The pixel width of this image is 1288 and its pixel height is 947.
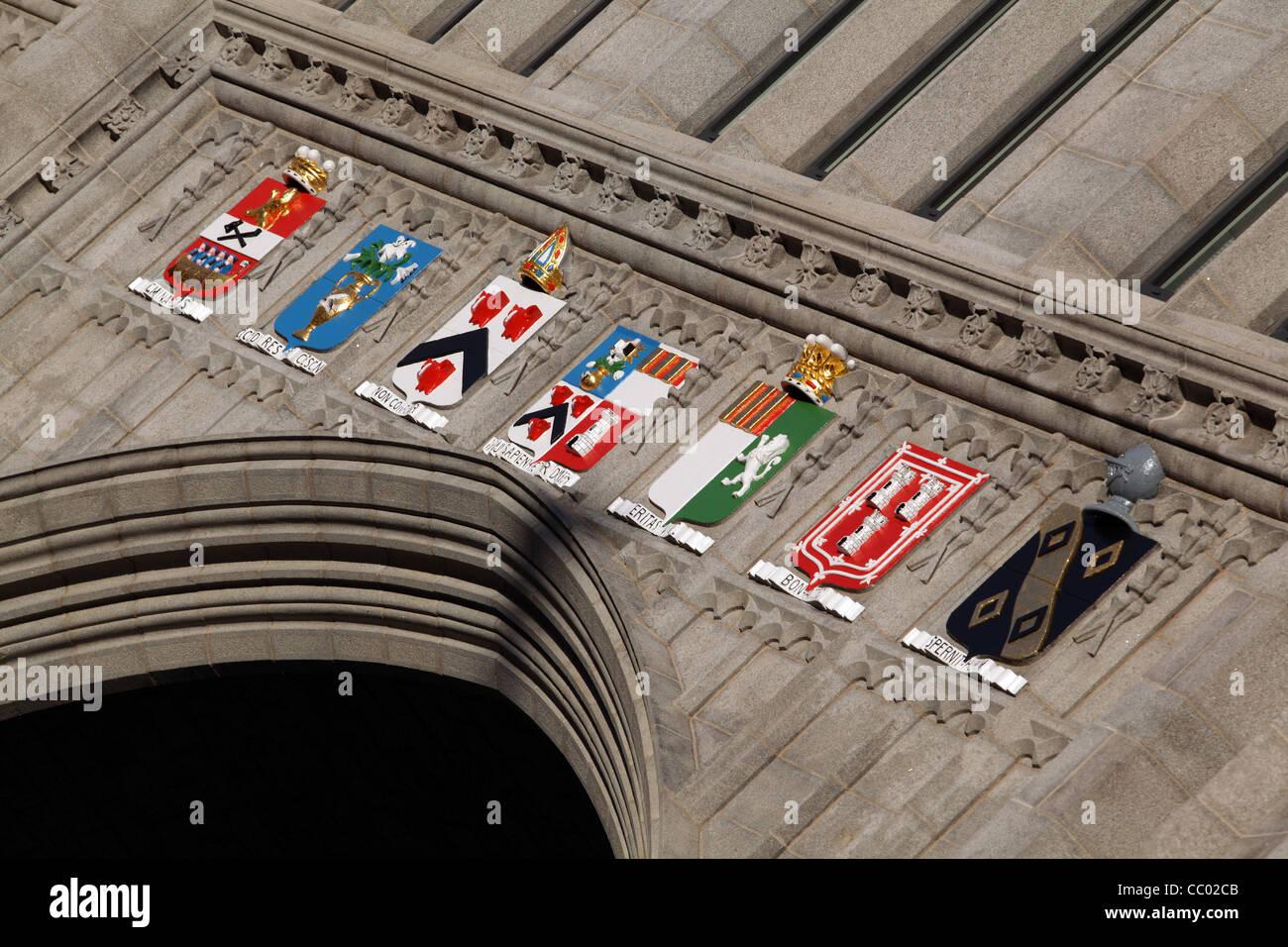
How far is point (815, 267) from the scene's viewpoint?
63.8 feet

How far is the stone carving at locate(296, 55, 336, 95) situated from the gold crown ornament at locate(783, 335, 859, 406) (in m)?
6.92

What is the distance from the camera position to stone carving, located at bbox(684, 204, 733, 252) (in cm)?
2016

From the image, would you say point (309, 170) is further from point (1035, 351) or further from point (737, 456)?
point (1035, 351)

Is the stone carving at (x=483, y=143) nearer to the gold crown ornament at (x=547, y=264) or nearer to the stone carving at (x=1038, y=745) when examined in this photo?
the gold crown ornament at (x=547, y=264)

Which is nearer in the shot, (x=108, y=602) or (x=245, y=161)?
(x=108, y=602)

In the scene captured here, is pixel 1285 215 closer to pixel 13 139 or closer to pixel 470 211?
pixel 470 211

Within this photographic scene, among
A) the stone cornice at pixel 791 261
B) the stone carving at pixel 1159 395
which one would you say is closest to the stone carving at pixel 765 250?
the stone cornice at pixel 791 261

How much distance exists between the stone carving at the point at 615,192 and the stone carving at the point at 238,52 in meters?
5.26

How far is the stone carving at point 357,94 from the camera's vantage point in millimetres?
23109

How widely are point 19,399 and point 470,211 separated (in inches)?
183

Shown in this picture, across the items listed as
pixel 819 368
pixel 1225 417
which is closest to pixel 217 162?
pixel 819 368

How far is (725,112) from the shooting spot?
71.6 feet

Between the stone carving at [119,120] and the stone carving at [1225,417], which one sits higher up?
the stone carving at [119,120]
